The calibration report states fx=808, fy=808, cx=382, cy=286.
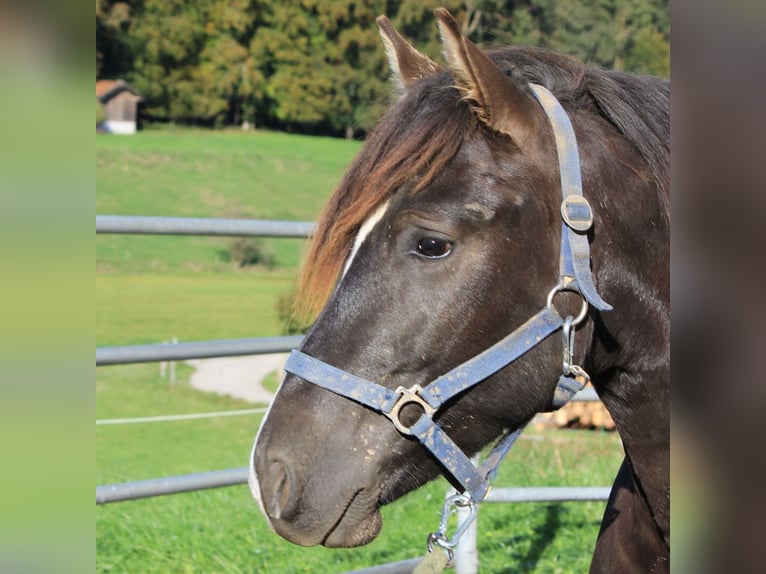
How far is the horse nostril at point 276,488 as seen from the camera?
161cm

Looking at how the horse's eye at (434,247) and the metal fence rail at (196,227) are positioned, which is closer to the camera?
the horse's eye at (434,247)

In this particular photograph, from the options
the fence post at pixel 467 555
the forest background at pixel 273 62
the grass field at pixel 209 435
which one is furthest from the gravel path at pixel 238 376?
the forest background at pixel 273 62

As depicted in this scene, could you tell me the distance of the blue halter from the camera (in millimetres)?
1625

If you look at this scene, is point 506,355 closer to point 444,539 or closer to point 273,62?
point 444,539

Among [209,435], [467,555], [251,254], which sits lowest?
[251,254]

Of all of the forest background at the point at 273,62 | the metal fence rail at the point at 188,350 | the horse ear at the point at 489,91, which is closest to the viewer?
the horse ear at the point at 489,91

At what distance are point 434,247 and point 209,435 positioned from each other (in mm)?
9715

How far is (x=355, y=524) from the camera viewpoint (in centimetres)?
167

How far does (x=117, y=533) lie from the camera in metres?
3.67

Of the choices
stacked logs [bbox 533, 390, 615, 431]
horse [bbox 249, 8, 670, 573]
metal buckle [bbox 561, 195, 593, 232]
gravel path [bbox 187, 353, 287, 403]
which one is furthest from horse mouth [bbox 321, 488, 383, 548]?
gravel path [bbox 187, 353, 287, 403]

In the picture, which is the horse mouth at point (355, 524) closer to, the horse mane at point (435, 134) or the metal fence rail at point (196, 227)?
the horse mane at point (435, 134)

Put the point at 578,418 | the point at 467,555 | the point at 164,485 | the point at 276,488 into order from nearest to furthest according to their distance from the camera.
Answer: the point at 276,488 → the point at 164,485 → the point at 467,555 → the point at 578,418

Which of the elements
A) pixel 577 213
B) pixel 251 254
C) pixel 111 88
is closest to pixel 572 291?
pixel 577 213

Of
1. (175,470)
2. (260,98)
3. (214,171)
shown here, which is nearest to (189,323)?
(175,470)
